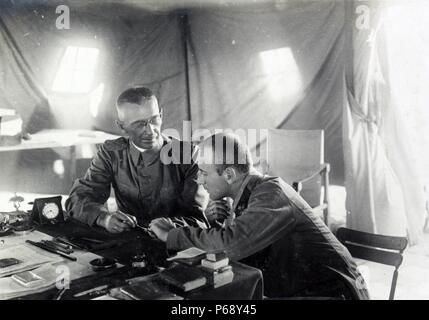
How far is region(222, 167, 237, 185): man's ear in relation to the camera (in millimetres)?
2057

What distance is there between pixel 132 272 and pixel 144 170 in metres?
1.20

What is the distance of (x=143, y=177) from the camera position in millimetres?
2801

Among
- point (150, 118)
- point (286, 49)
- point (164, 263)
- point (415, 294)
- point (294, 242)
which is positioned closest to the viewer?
point (164, 263)

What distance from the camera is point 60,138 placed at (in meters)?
6.56

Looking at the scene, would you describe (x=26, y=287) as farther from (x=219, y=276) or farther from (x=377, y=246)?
(x=377, y=246)

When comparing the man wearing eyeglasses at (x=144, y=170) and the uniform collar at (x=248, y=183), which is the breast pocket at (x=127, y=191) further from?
the uniform collar at (x=248, y=183)

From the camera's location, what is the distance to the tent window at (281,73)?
5926 mm

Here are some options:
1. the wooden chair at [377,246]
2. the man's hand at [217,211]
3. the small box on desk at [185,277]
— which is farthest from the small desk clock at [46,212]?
the wooden chair at [377,246]

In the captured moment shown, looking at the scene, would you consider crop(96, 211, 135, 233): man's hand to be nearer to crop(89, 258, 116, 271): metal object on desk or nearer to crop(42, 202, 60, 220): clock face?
crop(42, 202, 60, 220): clock face

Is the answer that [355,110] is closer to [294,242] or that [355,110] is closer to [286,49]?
[286,49]

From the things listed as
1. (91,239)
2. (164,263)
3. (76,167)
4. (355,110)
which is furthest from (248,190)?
(76,167)

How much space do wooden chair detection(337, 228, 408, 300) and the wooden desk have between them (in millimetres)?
4622

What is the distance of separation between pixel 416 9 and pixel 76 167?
5173mm

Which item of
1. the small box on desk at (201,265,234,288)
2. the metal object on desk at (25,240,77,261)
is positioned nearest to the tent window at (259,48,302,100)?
the metal object on desk at (25,240,77,261)
